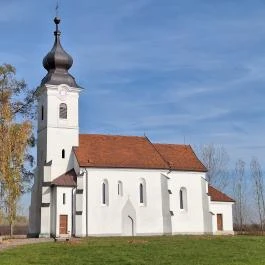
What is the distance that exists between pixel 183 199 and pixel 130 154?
7.47 m

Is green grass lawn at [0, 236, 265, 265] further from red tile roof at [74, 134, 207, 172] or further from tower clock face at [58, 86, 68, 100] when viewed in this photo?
tower clock face at [58, 86, 68, 100]

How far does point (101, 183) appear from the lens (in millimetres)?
48500

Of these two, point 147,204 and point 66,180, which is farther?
point 147,204

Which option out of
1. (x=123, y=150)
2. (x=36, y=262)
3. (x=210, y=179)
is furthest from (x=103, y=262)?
(x=210, y=179)

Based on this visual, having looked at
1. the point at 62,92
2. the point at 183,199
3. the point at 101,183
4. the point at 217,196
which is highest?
the point at 62,92

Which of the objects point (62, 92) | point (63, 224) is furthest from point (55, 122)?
point (63, 224)

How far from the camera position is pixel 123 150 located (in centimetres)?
5197

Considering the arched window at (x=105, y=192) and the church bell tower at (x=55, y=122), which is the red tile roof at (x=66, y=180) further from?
the arched window at (x=105, y=192)

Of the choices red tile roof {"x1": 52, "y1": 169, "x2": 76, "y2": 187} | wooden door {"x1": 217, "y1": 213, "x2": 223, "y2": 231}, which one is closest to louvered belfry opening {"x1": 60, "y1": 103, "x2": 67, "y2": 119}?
red tile roof {"x1": 52, "y1": 169, "x2": 76, "y2": 187}

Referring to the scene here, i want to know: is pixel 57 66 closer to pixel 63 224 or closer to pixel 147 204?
pixel 63 224

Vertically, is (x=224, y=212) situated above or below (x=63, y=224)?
above

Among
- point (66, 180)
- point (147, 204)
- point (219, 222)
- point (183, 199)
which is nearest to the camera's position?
point (66, 180)

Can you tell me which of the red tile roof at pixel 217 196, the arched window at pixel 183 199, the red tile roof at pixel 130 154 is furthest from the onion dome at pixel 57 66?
the red tile roof at pixel 217 196

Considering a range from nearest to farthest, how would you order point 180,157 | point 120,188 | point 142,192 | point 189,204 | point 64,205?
1. point 64,205
2. point 120,188
3. point 142,192
4. point 189,204
5. point 180,157
